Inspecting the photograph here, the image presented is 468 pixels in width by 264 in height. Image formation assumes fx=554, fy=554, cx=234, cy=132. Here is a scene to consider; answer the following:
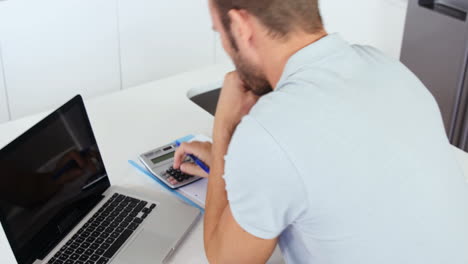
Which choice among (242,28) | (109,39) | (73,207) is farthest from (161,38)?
(242,28)

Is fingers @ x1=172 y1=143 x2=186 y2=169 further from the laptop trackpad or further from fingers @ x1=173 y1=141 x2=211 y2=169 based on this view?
the laptop trackpad

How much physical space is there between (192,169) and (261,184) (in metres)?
0.48

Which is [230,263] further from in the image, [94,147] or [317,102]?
[94,147]

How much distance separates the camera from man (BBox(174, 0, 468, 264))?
0.87 m

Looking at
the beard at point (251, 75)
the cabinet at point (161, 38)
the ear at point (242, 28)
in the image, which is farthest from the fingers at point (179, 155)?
the cabinet at point (161, 38)

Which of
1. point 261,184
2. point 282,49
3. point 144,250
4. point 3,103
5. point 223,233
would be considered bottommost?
point 3,103

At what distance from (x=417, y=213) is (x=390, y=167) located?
9cm

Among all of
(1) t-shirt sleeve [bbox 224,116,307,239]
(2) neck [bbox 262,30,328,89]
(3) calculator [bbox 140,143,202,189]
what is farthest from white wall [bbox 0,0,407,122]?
(1) t-shirt sleeve [bbox 224,116,307,239]

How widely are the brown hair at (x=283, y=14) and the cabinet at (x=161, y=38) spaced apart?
215 cm

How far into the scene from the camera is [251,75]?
3.69 ft

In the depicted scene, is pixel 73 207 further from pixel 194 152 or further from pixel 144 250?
pixel 194 152

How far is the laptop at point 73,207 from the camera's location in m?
1.08

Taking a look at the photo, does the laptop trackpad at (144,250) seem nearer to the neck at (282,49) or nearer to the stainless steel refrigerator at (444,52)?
the neck at (282,49)

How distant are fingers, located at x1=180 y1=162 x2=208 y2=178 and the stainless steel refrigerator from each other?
5.73 feet
